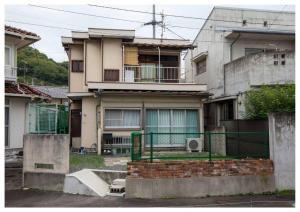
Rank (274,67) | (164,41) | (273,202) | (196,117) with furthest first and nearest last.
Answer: (164,41) < (196,117) < (274,67) < (273,202)

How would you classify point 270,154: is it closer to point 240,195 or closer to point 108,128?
point 240,195

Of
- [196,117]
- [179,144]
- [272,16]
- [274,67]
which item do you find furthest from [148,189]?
[272,16]

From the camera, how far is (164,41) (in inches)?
735

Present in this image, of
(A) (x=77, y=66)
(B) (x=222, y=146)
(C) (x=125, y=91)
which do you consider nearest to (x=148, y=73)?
(C) (x=125, y=91)

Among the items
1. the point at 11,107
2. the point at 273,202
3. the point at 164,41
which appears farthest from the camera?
the point at 164,41

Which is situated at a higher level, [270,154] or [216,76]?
[216,76]

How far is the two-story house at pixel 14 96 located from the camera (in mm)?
13320

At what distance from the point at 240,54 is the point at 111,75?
7.60 meters

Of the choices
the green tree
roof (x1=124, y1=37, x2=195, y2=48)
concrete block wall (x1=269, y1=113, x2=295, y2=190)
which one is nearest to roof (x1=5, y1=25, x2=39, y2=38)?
roof (x1=124, y1=37, x2=195, y2=48)

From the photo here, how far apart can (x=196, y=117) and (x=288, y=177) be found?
7.43m

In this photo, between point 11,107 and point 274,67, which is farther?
point 274,67

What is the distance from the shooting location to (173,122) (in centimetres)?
1605

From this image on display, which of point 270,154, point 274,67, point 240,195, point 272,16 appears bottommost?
point 240,195

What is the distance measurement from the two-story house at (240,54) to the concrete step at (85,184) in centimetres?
846
